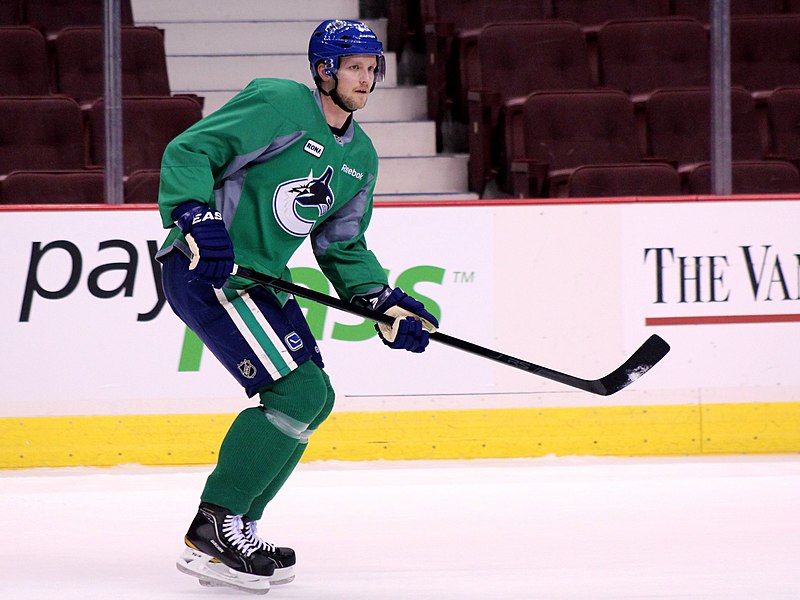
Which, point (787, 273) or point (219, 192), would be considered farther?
point (787, 273)

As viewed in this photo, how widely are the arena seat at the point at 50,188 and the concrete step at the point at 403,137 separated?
92 cm

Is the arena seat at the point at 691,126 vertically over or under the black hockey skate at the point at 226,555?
over

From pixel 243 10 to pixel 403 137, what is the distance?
73 centimetres

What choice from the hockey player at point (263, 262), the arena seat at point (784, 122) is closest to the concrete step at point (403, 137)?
the arena seat at point (784, 122)

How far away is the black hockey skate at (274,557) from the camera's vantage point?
8.82 ft

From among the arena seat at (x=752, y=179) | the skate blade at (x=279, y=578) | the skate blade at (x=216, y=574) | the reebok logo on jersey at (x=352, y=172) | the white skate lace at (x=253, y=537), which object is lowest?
the skate blade at (x=279, y=578)

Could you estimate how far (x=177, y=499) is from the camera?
363cm

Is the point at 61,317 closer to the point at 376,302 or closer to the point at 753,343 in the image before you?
the point at 376,302

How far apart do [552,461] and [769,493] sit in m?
0.74

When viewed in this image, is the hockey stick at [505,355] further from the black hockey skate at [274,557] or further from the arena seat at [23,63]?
the arena seat at [23,63]

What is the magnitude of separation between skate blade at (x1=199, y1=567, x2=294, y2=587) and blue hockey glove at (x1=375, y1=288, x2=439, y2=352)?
52 centimetres

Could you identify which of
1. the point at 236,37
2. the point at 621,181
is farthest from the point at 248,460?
the point at 236,37

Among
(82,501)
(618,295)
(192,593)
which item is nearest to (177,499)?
(82,501)

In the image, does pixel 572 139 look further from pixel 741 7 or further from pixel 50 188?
pixel 50 188
